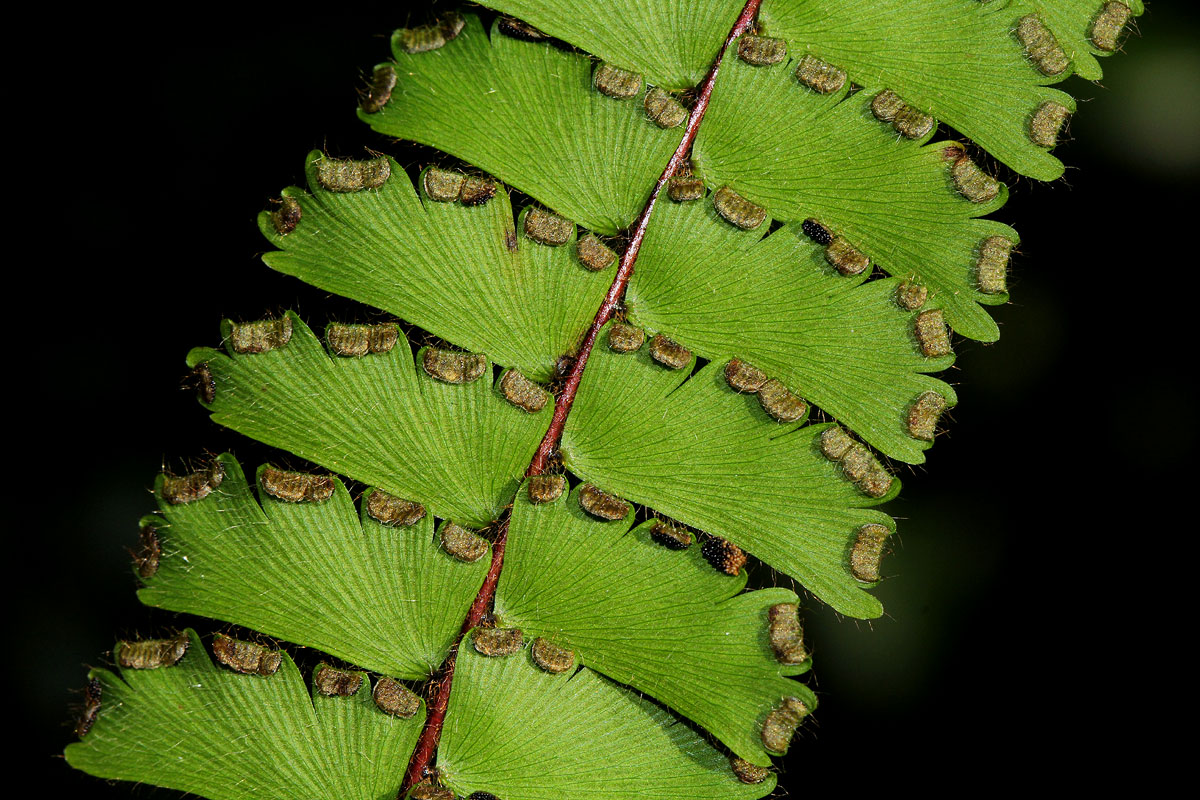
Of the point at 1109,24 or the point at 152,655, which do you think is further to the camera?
the point at 152,655

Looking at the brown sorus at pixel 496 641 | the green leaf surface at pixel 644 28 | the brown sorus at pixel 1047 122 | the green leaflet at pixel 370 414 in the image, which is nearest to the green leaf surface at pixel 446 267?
the green leaflet at pixel 370 414

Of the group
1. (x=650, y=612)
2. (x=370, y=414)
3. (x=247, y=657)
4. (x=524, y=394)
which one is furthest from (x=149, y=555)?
(x=650, y=612)

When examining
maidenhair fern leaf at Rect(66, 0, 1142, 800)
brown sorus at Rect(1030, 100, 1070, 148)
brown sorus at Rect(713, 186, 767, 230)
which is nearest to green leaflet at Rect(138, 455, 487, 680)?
maidenhair fern leaf at Rect(66, 0, 1142, 800)

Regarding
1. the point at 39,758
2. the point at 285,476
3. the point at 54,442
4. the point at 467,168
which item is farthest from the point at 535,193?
the point at 39,758

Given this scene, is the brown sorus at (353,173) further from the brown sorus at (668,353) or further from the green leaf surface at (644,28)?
the brown sorus at (668,353)

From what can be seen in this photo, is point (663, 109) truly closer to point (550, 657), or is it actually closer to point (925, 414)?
point (925, 414)

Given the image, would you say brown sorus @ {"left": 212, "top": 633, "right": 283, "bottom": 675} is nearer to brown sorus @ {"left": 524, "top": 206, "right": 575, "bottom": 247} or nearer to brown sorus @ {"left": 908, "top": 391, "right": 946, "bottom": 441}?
brown sorus @ {"left": 524, "top": 206, "right": 575, "bottom": 247}
